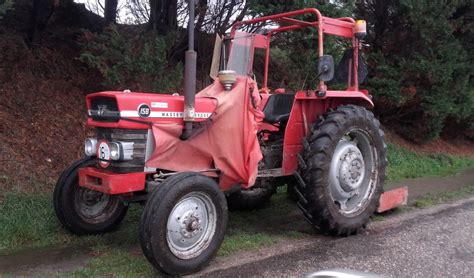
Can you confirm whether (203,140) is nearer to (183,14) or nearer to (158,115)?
(158,115)

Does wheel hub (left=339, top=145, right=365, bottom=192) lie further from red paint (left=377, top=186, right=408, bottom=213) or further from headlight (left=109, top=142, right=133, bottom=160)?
headlight (left=109, top=142, right=133, bottom=160)

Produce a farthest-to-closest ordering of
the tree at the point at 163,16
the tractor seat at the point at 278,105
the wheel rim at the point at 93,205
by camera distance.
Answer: the tree at the point at 163,16
the tractor seat at the point at 278,105
the wheel rim at the point at 93,205

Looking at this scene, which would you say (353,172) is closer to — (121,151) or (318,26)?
(318,26)

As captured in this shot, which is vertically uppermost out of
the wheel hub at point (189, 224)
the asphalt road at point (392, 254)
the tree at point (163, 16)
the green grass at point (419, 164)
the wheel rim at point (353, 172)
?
the tree at point (163, 16)

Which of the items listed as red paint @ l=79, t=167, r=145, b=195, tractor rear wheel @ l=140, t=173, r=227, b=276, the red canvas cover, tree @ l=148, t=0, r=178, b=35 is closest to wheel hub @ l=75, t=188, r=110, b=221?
red paint @ l=79, t=167, r=145, b=195

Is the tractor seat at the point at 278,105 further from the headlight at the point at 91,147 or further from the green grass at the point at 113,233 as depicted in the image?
the headlight at the point at 91,147

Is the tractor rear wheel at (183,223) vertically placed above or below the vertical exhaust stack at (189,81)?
below

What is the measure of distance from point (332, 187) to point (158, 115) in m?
2.16

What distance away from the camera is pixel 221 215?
187 inches

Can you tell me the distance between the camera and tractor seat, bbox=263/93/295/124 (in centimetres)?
625

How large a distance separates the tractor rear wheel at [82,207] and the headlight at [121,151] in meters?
0.75

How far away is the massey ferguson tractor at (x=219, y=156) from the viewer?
4574 mm

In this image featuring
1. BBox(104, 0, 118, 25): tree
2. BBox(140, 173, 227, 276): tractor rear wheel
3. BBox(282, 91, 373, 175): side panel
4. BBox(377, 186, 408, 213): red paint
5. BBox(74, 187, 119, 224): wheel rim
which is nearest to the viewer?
BBox(140, 173, 227, 276): tractor rear wheel

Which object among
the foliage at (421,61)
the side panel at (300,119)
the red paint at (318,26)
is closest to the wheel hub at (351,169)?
the side panel at (300,119)
